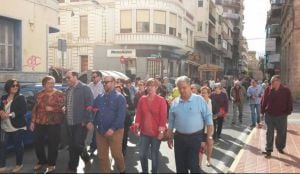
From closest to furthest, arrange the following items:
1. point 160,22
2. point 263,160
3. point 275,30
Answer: point 263,160, point 160,22, point 275,30

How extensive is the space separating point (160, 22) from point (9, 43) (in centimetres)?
1868

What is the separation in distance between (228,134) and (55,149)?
6.64 meters

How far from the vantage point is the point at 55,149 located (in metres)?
7.45

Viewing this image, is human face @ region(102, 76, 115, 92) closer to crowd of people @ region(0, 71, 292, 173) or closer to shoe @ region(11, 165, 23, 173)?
crowd of people @ region(0, 71, 292, 173)

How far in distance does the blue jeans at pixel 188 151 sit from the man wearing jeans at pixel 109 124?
117cm

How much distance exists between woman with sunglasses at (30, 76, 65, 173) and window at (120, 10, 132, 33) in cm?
2672

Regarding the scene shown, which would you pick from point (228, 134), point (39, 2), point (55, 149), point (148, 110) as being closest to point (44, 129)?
point (55, 149)

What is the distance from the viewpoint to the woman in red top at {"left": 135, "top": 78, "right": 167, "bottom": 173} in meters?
6.61

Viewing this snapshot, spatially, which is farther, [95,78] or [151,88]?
[95,78]

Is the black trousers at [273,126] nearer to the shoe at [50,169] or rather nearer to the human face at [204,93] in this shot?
the human face at [204,93]

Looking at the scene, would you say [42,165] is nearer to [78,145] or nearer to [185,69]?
[78,145]

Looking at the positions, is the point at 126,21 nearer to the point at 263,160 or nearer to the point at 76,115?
Answer: the point at 263,160

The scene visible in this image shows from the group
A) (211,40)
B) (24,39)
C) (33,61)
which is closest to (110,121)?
(24,39)

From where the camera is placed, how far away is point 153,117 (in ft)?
21.9
